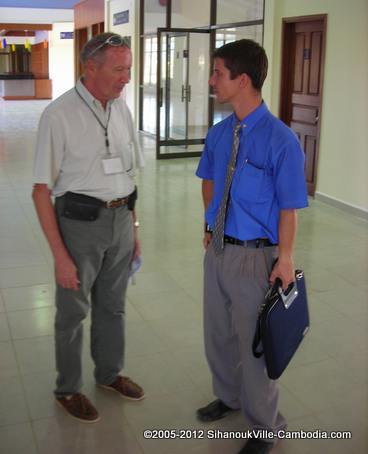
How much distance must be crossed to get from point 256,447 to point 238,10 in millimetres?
8297

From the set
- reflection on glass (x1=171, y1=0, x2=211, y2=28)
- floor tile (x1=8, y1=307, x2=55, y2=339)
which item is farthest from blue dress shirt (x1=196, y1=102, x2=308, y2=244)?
reflection on glass (x1=171, y1=0, x2=211, y2=28)

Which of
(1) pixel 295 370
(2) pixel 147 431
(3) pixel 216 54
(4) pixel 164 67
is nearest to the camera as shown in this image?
(3) pixel 216 54

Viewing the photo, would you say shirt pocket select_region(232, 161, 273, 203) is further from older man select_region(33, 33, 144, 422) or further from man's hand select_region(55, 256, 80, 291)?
man's hand select_region(55, 256, 80, 291)

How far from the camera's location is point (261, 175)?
207 cm

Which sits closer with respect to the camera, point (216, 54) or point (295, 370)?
point (216, 54)

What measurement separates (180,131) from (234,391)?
328 inches

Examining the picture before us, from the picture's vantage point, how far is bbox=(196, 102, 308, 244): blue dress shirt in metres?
2.03

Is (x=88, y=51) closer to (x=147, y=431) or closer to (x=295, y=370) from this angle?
(x=147, y=431)

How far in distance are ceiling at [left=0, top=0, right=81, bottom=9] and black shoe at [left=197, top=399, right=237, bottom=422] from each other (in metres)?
18.8

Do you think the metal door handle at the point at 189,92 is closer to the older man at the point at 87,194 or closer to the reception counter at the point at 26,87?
the older man at the point at 87,194

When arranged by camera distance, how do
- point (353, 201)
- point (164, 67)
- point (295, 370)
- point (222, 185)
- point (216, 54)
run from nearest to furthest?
point (216, 54) → point (222, 185) → point (295, 370) → point (353, 201) → point (164, 67)

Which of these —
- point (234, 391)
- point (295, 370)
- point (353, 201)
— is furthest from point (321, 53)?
point (234, 391)

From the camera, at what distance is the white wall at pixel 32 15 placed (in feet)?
66.8

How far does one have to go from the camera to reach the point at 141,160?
8.51 feet
